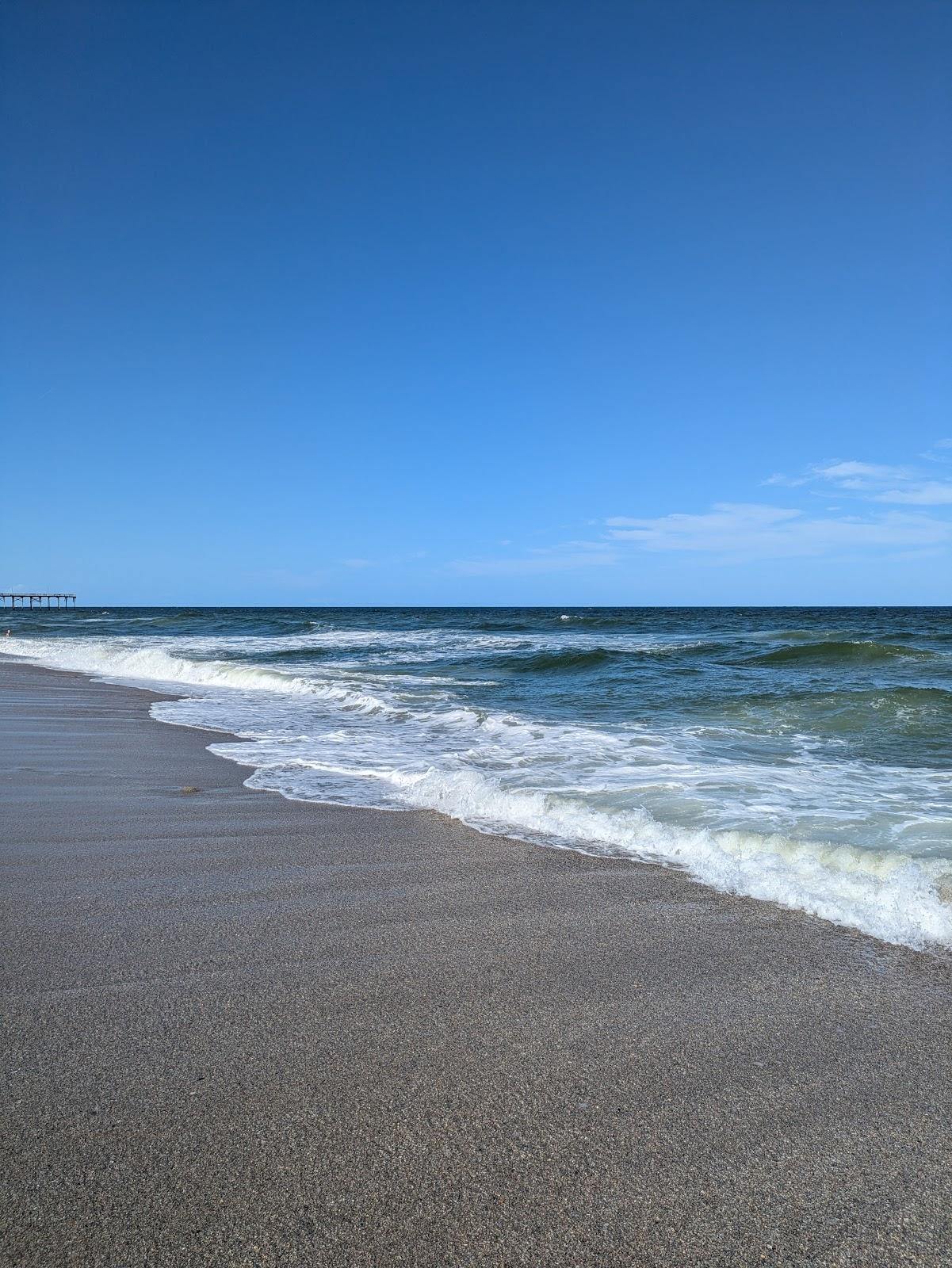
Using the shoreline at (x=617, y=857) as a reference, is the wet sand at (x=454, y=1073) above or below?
above

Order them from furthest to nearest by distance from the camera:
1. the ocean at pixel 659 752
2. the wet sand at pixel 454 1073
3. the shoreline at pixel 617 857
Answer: the ocean at pixel 659 752 → the shoreline at pixel 617 857 → the wet sand at pixel 454 1073

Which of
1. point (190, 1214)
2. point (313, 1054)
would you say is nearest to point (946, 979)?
point (313, 1054)

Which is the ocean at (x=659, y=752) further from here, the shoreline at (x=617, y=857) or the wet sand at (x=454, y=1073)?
the wet sand at (x=454, y=1073)

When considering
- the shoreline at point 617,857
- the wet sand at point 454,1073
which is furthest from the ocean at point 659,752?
the wet sand at point 454,1073

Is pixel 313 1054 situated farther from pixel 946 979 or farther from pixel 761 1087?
pixel 946 979

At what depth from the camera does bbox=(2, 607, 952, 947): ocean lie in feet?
13.3

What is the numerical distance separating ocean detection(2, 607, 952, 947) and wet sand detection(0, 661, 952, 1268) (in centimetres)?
57

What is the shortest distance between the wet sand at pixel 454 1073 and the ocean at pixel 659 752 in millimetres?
566

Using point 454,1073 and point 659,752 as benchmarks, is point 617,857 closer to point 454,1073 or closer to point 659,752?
point 454,1073

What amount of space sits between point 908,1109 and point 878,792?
4.12 meters

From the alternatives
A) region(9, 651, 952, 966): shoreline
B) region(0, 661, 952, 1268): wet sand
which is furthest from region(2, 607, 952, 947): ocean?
region(0, 661, 952, 1268): wet sand

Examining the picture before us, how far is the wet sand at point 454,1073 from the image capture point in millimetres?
1607

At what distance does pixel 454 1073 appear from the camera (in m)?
2.15

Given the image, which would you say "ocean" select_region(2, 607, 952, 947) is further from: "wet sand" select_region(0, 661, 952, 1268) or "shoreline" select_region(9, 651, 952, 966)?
"wet sand" select_region(0, 661, 952, 1268)
